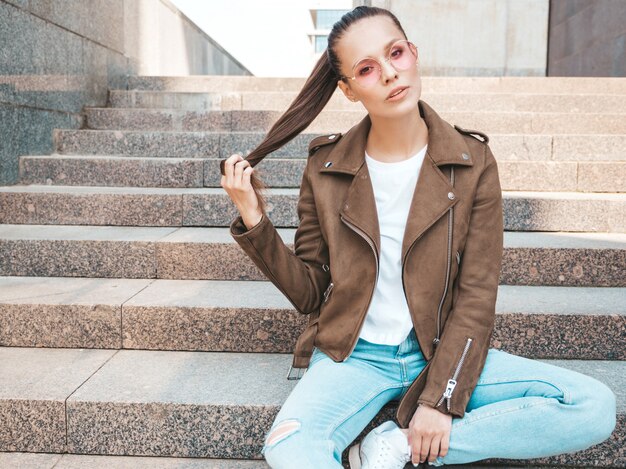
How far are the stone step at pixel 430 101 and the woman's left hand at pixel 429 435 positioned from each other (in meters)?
3.87

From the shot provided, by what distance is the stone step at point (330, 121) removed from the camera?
4.86 metres

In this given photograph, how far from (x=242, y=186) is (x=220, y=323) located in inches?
42.4

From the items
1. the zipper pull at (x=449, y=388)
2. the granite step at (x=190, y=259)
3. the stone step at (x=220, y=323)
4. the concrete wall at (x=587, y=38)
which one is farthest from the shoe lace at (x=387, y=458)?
the concrete wall at (x=587, y=38)

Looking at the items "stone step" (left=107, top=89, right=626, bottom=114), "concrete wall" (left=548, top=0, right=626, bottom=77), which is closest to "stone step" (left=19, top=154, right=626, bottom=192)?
"stone step" (left=107, top=89, right=626, bottom=114)

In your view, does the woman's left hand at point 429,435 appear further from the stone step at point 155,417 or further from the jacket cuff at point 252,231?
the jacket cuff at point 252,231

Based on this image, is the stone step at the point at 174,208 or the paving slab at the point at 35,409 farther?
the stone step at the point at 174,208

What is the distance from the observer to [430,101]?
17.6ft

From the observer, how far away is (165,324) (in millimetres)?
2768

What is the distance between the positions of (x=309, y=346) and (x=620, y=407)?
1.14 meters

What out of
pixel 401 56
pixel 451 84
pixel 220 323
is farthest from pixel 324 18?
pixel 401 56

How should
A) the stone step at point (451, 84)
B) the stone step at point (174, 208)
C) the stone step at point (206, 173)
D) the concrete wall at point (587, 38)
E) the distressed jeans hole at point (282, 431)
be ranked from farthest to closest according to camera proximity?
the concrete wall at point (587, 38) < the stone step at point (451, 84) < the stone step at point (206, 173) < the stone step at point (174, 208) < the distressed jeans hole at point (282, 431)

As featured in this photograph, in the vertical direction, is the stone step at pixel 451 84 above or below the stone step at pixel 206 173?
above

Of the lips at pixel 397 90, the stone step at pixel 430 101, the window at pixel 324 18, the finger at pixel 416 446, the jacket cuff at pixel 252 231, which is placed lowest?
the finger at pixel 416 446

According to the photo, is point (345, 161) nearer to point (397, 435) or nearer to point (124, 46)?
point (397, 435)
